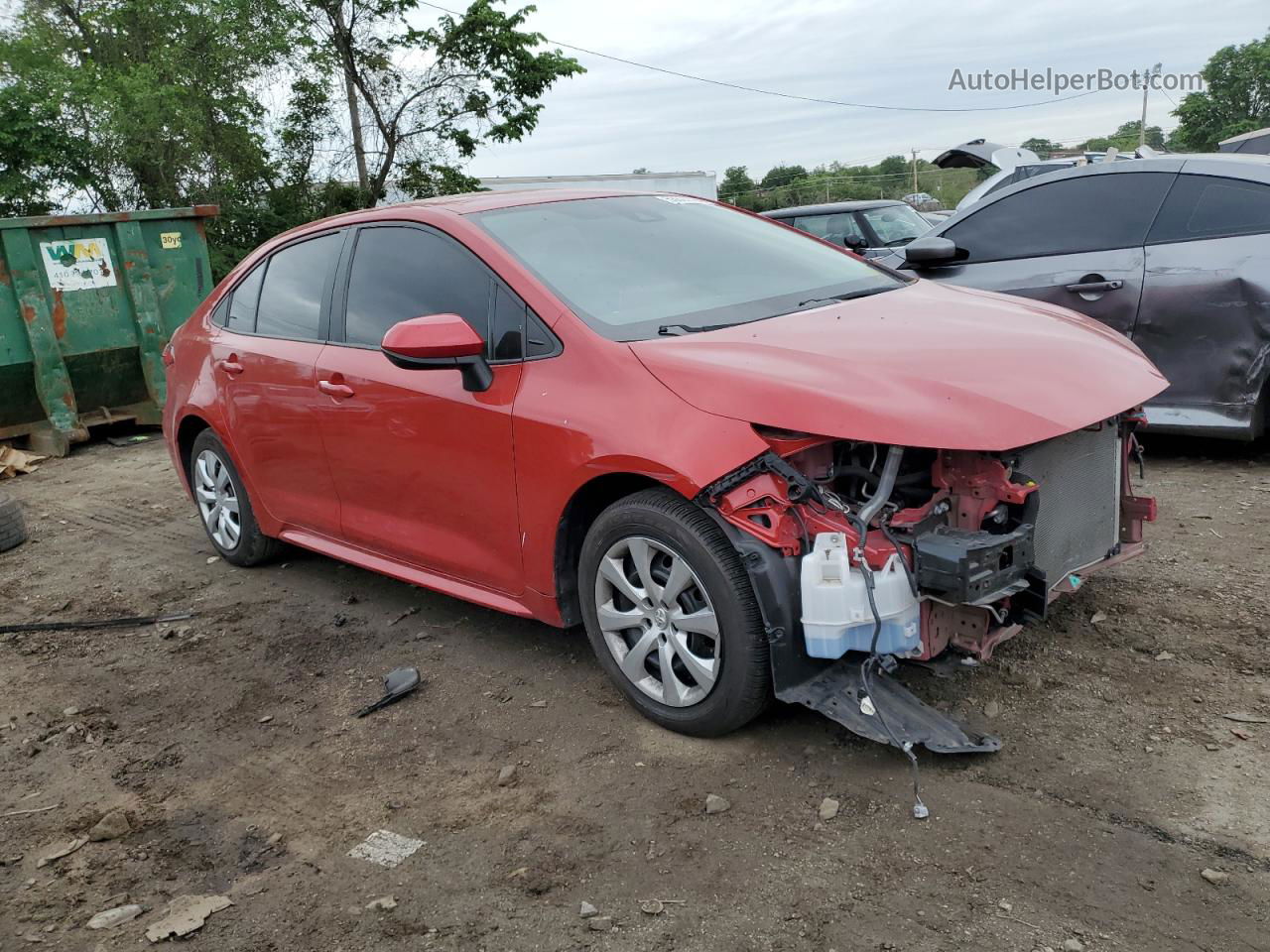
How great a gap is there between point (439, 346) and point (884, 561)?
60.7 inches

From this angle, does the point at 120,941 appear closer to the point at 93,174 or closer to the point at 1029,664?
the point at 1029,664

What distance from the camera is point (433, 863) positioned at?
2840 millimetres

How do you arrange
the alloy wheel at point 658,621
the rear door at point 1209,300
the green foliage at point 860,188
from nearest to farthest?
the alloy wheel at point 658,621 < the rear door at point 1209,300 < the green foliage at point 860,188

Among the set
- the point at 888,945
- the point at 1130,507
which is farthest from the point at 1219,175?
the point at 888,945

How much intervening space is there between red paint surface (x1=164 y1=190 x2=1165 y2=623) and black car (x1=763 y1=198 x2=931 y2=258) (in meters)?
7.50

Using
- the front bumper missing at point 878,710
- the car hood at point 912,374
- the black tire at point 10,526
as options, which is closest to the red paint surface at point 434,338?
the car hood at point 912,374

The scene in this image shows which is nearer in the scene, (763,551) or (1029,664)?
(763,551)

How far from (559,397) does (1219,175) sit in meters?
4.03

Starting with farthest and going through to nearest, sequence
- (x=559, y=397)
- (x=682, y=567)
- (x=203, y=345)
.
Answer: (x=203, y=345), (x=559, y=397), (x=682, y=567)

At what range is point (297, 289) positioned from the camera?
186 inches

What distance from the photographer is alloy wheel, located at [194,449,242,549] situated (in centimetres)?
542

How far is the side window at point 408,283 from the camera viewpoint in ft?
12.4

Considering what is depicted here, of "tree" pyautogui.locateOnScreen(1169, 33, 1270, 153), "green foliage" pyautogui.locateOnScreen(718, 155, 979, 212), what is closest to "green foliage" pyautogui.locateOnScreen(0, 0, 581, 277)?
"green foliage" pyautogui.locateOnScreen(718, 155, 979, 212)

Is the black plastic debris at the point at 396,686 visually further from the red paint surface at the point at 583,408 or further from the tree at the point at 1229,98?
the tree at the point at 1229,98
